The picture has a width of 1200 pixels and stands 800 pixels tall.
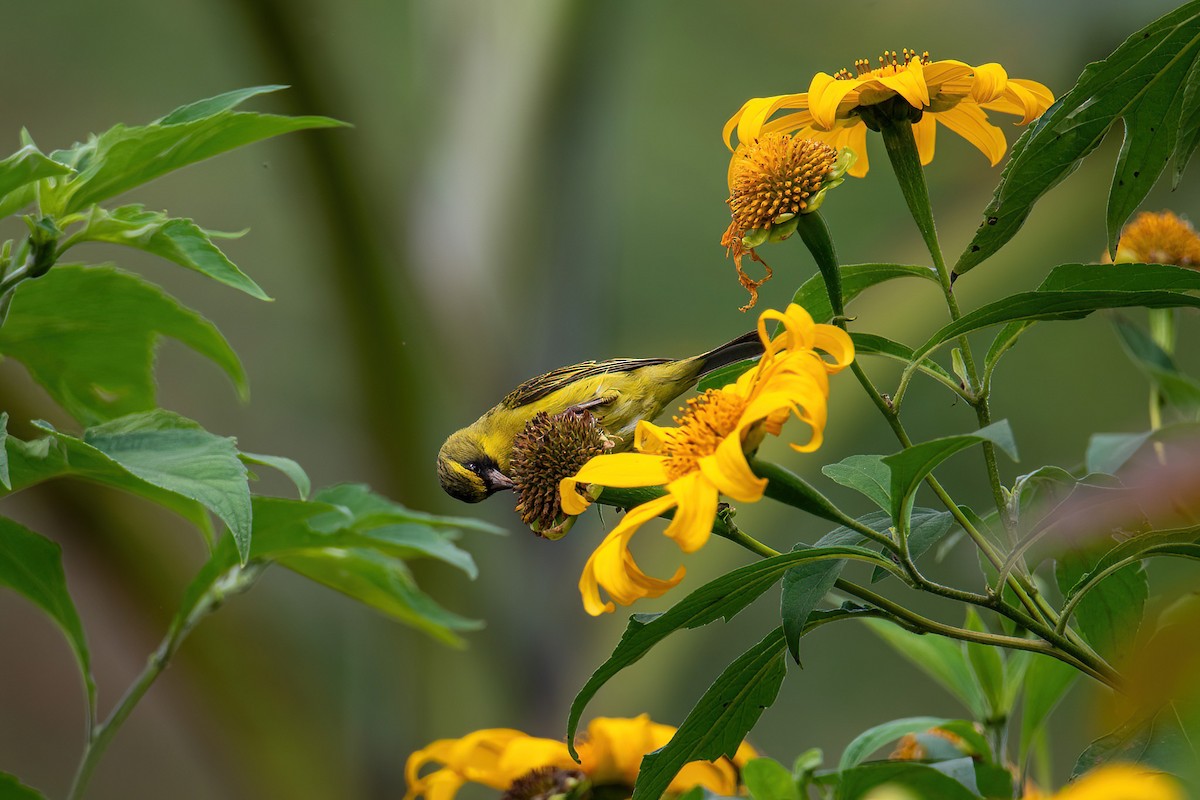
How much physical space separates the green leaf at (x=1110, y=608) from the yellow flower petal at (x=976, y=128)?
14 centimetres

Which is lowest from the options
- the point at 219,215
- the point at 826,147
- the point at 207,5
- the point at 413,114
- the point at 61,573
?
the point at 61,573

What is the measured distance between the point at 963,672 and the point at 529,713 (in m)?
1.54

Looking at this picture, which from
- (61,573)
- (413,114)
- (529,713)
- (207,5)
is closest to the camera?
(61,573)

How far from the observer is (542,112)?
1986 mm

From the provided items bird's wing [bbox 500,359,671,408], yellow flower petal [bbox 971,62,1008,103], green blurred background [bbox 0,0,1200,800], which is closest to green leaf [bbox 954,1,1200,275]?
yellow flower petal [bbox 971,62,1008,103]

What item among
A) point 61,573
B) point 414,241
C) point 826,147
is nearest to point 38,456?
point 61,573

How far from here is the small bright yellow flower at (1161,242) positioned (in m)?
0.50

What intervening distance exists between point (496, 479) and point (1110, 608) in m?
0.35

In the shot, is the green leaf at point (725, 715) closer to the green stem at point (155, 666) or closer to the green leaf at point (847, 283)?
the green leaf at point (847, 283)

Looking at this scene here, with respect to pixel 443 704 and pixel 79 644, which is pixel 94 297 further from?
pixel 443 704

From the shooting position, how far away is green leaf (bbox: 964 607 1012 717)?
471 millimetres

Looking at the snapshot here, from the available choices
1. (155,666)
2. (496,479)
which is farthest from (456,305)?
(155,666)

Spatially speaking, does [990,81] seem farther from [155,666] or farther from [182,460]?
[155,666]

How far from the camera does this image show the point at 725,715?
34cm
